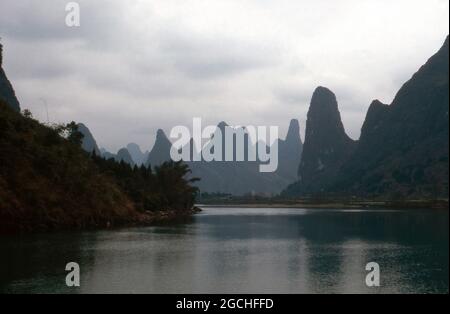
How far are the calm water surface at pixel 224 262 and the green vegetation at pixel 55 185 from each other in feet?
25.9

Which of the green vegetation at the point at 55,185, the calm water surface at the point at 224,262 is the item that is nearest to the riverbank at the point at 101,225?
the green vegetation at the point at 55,185

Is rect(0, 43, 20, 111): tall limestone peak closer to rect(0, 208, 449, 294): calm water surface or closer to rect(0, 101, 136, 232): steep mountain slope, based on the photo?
rect(0, 101, 136, 232): steep mountain slope

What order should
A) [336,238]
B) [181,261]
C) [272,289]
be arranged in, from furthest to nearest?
[336,238] → [181,261] → [272,289]

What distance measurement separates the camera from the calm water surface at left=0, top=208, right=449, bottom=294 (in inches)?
1181

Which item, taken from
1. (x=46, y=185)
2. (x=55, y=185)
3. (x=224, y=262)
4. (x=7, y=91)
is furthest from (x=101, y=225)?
(x=7, y=91)

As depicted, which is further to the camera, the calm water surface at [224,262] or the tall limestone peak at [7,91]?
the tall limestone peak at [7,91]

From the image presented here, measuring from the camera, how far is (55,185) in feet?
238

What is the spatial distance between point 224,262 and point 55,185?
4151 centimetres

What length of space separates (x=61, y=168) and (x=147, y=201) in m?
30.7

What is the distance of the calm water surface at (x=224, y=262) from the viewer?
30002 mm

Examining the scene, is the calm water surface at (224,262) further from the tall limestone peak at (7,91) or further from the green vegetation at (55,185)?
the tall limestone peak at (7,91)
